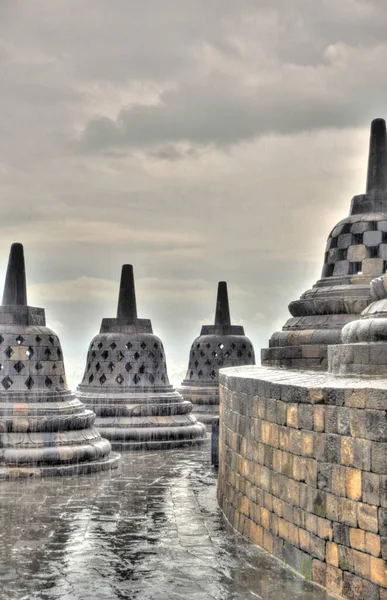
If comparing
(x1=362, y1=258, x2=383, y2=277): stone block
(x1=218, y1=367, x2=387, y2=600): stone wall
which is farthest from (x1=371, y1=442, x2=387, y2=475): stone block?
(x1=362, y1=258, x2=383, y2=277): stone block

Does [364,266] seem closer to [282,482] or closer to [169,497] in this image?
[169,497]

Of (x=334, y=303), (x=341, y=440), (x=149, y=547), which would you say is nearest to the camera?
(x=341, y=440)

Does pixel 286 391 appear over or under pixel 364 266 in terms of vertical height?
under

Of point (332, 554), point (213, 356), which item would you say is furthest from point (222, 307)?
point (332, 554)

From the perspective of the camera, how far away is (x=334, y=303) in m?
12.6

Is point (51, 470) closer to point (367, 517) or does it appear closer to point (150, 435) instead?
point (150, 435)

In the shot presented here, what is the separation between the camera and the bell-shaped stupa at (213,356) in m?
21.9

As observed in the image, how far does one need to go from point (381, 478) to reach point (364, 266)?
7308 millimetres

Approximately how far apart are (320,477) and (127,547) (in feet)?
7.55

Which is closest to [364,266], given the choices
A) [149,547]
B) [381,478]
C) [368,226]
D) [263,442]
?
[368,226]

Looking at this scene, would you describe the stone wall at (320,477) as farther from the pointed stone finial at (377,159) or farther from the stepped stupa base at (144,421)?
the stepped stupa base at (144,421)

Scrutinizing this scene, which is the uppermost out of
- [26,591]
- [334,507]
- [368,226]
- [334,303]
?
[368,226]

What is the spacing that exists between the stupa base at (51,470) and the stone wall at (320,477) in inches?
181

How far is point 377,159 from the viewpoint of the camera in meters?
13.7
